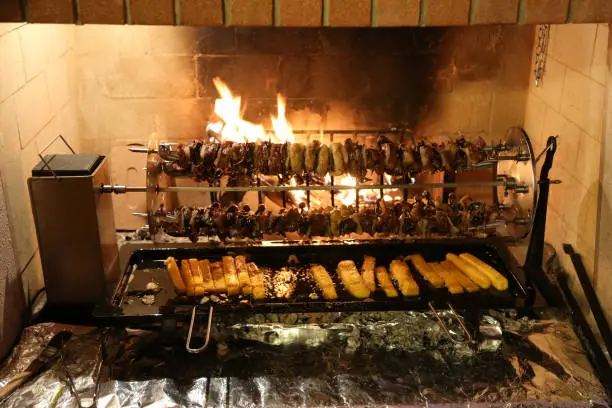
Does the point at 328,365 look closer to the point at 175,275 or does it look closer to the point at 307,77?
the point at 175,275

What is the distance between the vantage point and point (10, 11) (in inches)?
115

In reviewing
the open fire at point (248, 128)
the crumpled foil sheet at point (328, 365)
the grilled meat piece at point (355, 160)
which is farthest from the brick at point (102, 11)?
the open fire at point (248, 128)

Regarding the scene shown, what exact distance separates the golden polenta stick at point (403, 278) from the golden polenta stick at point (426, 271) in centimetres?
6

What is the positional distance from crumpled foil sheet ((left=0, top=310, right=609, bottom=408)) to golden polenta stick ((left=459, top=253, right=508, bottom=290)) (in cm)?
16

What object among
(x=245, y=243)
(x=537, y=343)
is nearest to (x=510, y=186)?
A: (x=537, y=343)

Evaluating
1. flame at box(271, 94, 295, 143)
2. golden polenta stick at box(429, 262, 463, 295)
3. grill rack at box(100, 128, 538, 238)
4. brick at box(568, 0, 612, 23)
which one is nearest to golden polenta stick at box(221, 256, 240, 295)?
grill rack at box(100, 128, 538, 238)

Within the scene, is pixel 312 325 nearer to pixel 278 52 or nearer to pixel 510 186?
pixel 510 186

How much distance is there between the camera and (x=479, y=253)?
3729 millimetres

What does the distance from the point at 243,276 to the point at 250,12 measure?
52.1 inches

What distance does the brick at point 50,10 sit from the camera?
2.96 m

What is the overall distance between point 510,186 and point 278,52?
1.98m

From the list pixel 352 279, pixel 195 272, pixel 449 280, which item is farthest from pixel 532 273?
pixel 195 272

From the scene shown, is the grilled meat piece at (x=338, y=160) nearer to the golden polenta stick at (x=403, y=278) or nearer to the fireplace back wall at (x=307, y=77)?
the golden polenta stick at (x=403, y=278)

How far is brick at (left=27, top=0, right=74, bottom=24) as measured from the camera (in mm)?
2959
